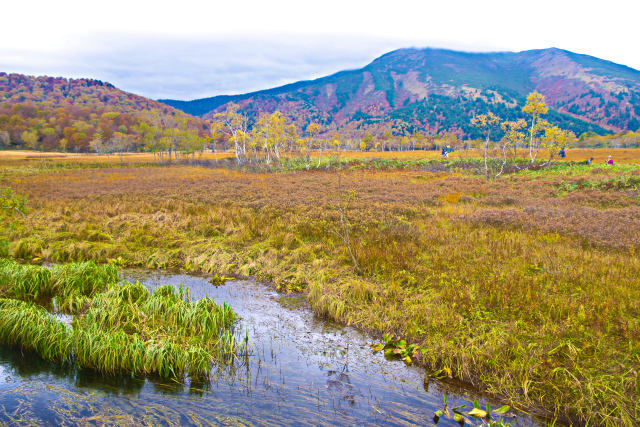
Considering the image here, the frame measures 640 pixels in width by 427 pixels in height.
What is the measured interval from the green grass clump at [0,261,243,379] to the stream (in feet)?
0.78

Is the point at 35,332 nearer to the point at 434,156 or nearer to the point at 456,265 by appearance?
the point at 456,265

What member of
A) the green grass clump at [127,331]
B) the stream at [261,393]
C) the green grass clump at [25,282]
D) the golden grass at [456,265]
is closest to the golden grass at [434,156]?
the golden grass at [456,265]

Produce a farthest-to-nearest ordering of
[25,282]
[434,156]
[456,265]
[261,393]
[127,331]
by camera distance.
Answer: [434,156], [456,265], [25,282], [127,331], [261,393]

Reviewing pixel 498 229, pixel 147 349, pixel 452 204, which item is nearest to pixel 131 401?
pixel 147 349

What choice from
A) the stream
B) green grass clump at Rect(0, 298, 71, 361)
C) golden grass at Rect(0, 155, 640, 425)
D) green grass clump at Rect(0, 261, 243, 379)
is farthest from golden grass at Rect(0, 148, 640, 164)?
the stream

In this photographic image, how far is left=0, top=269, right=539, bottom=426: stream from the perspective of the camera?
448 centimetres

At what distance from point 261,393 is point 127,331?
10.2 ft

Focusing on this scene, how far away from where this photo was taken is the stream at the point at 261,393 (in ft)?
14.7

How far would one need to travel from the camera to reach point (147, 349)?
5332 millimetres

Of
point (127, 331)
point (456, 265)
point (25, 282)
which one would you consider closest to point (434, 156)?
point (456, 265)

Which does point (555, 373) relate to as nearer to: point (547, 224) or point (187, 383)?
point (187, 383)

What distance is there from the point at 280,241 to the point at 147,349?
7.05m

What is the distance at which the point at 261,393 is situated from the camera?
5.00 meters

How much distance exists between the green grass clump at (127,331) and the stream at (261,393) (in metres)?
0.24
